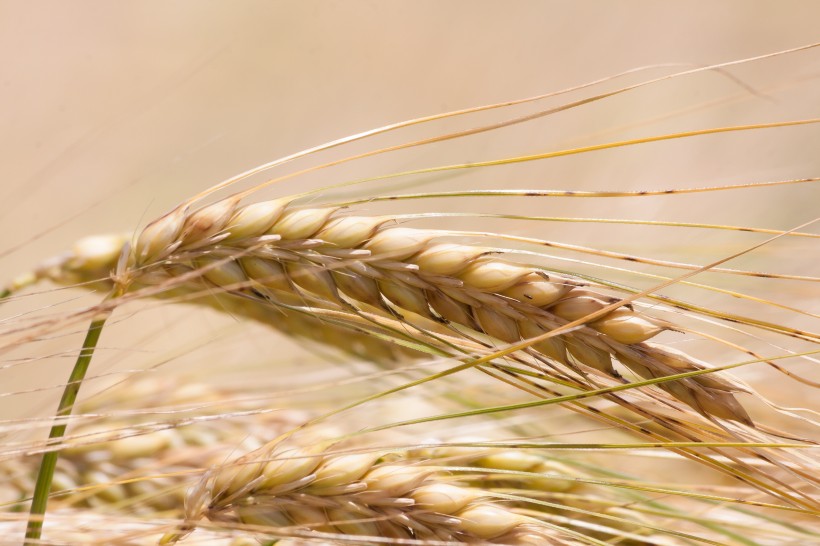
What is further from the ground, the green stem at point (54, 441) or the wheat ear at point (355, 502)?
the green stem at point (54, 441)

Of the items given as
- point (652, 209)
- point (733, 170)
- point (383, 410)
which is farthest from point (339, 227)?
point (733, 170)

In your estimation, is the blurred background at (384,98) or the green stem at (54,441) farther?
the blurred background at (384,98)

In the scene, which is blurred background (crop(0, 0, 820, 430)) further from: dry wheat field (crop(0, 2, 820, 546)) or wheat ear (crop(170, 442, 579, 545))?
wheat ear (crop(170, 442, 579, 545))

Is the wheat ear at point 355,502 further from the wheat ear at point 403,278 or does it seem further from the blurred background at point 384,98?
the blurred background at point 384,98

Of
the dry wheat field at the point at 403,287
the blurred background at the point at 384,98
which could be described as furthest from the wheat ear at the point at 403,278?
the blurred background at the point at 384,98

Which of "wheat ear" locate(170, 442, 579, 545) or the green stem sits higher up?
the green stem

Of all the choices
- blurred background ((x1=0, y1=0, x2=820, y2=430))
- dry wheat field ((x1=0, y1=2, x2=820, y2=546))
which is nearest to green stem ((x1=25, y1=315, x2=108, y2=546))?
dry wheat field ((x1=0, y1=2, x2=820, y2=546))

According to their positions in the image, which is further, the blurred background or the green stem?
the blurred background

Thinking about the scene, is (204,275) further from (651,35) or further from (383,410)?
(651,35)

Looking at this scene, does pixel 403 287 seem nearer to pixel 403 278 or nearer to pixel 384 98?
pixel 403 278
